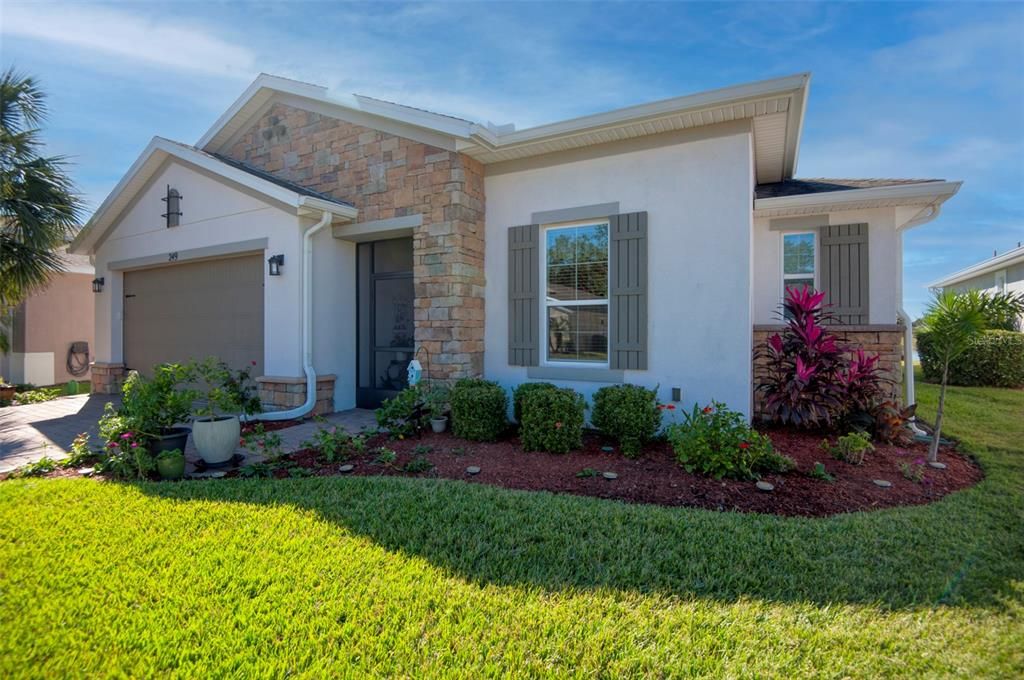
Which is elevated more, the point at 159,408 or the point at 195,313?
the point at 195,313

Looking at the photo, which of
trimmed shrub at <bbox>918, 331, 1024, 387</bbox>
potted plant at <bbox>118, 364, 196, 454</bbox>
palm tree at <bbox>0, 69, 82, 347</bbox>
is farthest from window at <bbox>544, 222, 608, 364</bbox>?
palm tree at <bbox>0, 69, 82, 347</bbox>

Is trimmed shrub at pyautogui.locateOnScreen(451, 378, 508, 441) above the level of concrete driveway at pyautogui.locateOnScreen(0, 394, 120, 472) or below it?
above

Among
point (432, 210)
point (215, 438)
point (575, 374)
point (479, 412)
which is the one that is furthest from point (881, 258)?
point (215, 438)

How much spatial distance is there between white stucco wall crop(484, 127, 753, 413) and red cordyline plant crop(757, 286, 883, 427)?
1.95 ft

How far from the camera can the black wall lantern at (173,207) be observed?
343 inches

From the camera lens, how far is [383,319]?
8086 mm

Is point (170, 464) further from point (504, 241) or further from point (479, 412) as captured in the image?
point (504, 241)

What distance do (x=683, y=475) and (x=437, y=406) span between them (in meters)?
3.18

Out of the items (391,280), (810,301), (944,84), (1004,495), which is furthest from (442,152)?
(944,84)

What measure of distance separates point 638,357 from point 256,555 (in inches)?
179

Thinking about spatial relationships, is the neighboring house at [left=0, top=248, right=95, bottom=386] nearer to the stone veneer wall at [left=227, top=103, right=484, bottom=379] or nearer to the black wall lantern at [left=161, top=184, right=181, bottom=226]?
the black wall lantern at [left=161, top=184, right=181, bottom=226]

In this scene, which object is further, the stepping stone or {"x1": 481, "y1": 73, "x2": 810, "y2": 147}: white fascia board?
{"x1": 481, "y1": 73, "x2": 810, "y2": 147}: white fascia board

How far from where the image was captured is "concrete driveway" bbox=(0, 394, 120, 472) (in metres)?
5.50

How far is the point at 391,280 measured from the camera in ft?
26.3
